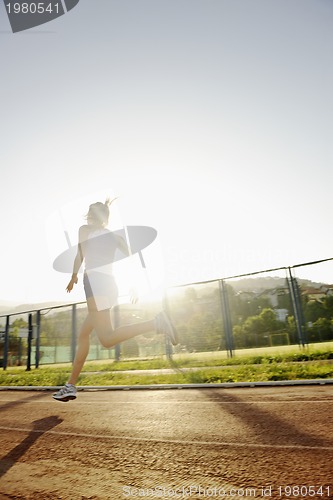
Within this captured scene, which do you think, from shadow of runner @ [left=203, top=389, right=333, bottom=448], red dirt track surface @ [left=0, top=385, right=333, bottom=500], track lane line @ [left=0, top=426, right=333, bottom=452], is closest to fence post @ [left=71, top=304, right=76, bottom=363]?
red dirt track surface @ [left=0, top=385, right=333, bottom=500]

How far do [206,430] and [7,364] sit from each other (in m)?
15.5

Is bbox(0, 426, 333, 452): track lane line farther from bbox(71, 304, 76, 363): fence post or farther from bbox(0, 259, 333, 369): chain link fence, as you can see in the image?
bbox(71, 304, 76, 363): fence post

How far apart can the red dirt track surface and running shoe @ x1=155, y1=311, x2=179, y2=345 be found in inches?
28.6

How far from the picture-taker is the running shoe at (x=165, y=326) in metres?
3.80

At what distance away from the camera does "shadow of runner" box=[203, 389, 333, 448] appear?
7.58 feet

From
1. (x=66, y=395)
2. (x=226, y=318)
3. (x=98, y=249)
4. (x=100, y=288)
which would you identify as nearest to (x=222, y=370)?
(x=66, y=395)

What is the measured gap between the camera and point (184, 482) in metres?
1.74

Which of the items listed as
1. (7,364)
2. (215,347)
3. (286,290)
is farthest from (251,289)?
(7,364)

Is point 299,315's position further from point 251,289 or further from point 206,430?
point 206,430

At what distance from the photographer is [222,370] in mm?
7316

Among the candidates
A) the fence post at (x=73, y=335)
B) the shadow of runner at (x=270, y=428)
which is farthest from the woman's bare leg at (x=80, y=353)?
the fence post at (x=73, y=335)

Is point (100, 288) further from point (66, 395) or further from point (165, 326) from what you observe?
point (66, 395)

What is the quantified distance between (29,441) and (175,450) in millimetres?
1226

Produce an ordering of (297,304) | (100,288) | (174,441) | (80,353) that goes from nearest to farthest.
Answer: (174,441)
(100,288)
(80,353)
(297,304)
